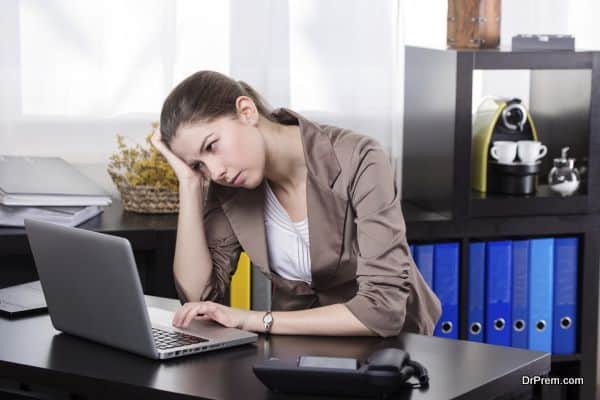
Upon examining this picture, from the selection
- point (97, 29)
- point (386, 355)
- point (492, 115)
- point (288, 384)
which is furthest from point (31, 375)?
point (492, 115)

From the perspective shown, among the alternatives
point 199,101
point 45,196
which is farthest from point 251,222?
point 45,196

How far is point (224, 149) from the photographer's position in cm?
216

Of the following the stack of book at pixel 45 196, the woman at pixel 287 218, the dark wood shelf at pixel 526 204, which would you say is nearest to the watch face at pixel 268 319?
the woman at pixel 287 218

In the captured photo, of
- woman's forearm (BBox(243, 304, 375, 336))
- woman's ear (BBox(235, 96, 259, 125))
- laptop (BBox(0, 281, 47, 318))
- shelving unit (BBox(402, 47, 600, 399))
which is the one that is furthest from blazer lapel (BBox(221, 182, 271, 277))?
shelving unit (BBox(402, 47, 600, 399))

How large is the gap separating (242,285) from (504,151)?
0.92m

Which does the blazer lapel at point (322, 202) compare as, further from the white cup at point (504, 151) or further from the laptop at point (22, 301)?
the white cup at point (504, 151)

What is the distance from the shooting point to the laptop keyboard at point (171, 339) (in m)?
1.91

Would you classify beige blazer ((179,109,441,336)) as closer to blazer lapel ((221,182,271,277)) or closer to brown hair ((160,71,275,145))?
blazer lapel ((221,182,271,277))

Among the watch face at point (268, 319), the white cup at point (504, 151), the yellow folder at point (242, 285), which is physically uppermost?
the white cup at point (504, 151)

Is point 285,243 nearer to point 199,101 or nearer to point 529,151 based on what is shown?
point 199,101

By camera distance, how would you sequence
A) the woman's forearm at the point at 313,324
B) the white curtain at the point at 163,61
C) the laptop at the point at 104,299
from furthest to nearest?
the white curtain at the point at 163,61 < the woman's forearm at the point at 313,324 < the laptop at the point at 104,299

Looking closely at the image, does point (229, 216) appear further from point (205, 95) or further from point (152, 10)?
point (152, 10)

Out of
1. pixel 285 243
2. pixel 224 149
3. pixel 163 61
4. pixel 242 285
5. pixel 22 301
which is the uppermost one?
pixel 163 61

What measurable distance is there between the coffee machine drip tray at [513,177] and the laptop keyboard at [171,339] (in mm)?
1614
